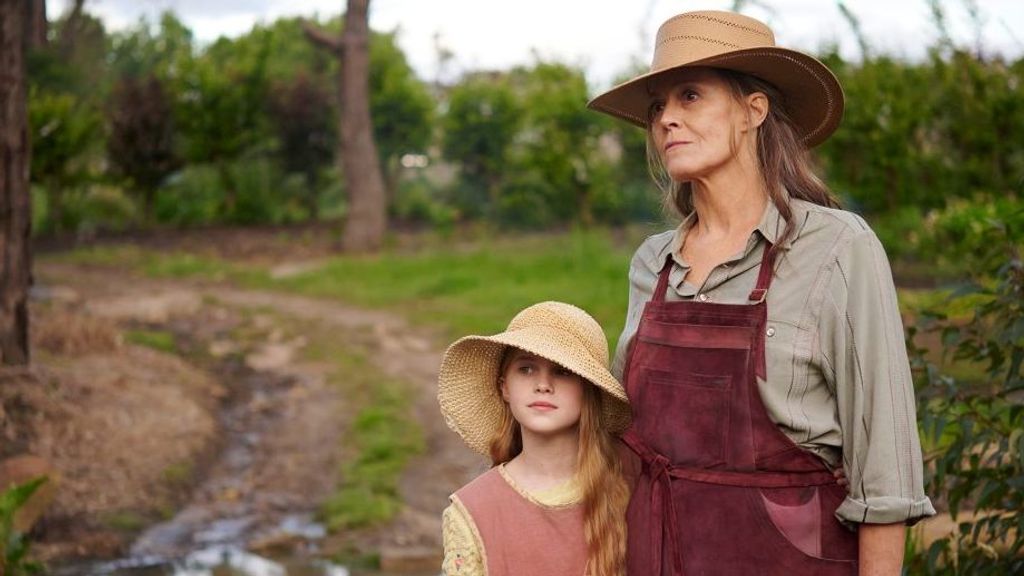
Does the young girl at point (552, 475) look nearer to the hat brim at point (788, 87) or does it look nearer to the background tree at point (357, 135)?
the hat brim at point (788, 87)

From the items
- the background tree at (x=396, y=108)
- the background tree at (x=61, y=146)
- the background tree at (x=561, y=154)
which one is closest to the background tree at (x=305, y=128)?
the background tree at (x=396, y=108)

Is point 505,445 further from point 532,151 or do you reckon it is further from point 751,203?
point 532,151

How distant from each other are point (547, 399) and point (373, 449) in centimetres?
550

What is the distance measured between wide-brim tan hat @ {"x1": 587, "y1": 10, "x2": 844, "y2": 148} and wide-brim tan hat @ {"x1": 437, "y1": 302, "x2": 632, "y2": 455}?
496 mm

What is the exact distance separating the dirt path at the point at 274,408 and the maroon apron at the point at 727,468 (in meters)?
4.08

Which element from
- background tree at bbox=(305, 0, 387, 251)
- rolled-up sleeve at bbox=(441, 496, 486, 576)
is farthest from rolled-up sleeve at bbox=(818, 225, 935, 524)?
background tree at bbox=(305, 0, 387, 251)

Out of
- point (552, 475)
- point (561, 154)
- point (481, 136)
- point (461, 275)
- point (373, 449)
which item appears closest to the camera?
point (552, 475)

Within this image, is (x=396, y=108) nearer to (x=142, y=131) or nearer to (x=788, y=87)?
(x=142, y=131)

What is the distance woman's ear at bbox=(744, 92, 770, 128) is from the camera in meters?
2.70

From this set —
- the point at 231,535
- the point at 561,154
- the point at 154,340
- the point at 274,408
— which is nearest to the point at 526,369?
the point at 231,535

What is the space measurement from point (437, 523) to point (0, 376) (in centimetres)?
260

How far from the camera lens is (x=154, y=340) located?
11.4 meters

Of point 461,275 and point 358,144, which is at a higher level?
point 358,144

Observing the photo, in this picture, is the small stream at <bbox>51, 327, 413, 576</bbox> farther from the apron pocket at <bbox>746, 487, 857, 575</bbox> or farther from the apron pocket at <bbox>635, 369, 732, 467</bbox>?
the apron pocket at <bbox>746, 487, 857, 575</bbox>
